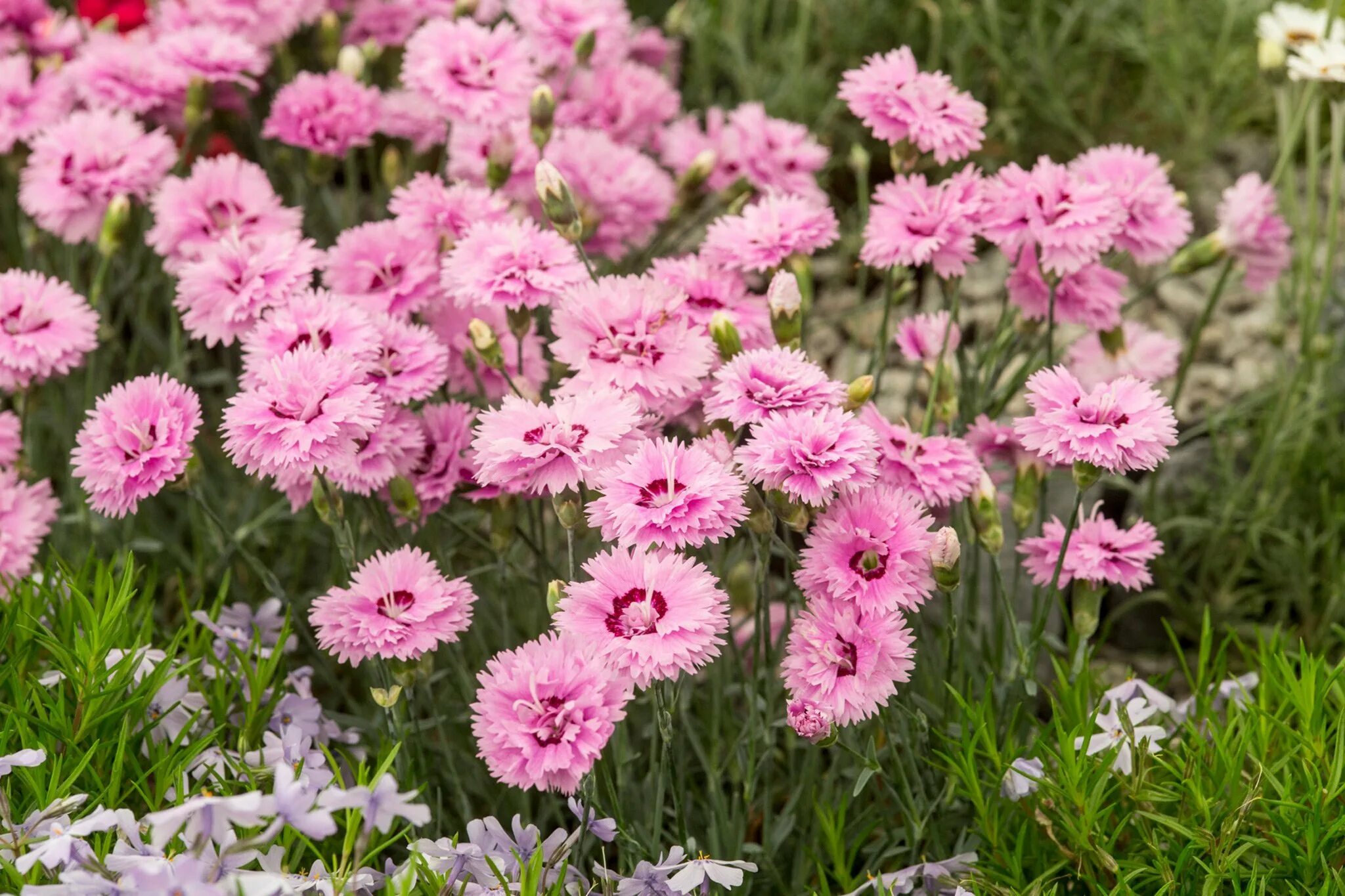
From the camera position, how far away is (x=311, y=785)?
933 mm

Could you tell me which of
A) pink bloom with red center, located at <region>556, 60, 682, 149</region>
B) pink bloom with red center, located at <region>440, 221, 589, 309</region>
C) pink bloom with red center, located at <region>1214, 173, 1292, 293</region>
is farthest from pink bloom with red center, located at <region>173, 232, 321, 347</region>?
pink bloom with red center, located at <region>1214, 173, 1292, 293</region>

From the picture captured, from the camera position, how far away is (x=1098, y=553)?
4.05 ft

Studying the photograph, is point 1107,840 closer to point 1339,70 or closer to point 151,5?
point 1339,70

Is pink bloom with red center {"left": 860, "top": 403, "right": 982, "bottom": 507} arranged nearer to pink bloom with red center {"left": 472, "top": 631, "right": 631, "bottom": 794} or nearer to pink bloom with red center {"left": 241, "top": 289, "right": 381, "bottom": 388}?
pink bloom with red center {"left": 472, "top": 631, "right": 631, "bottom": 794}

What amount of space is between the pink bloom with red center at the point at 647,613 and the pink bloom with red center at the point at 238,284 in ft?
1.61

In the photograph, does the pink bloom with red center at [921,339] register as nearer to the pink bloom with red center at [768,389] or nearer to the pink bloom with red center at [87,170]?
the pink bloom with red center at [768,389]

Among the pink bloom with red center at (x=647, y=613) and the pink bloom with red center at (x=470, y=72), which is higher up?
the pink bloom with red center at (x=470, y=72)

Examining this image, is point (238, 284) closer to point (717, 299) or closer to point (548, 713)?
point (717, 299)

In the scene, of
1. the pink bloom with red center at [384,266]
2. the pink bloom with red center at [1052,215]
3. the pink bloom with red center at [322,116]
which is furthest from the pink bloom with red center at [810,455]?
the pink bloom with red center at [322,116]

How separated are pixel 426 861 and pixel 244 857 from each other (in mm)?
190

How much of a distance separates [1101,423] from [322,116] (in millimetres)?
1090

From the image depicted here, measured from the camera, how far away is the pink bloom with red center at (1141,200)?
1.40m

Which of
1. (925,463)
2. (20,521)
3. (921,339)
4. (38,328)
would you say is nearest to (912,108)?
(921,339)

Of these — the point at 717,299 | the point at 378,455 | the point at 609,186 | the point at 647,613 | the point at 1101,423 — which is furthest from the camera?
the point at 609,186
